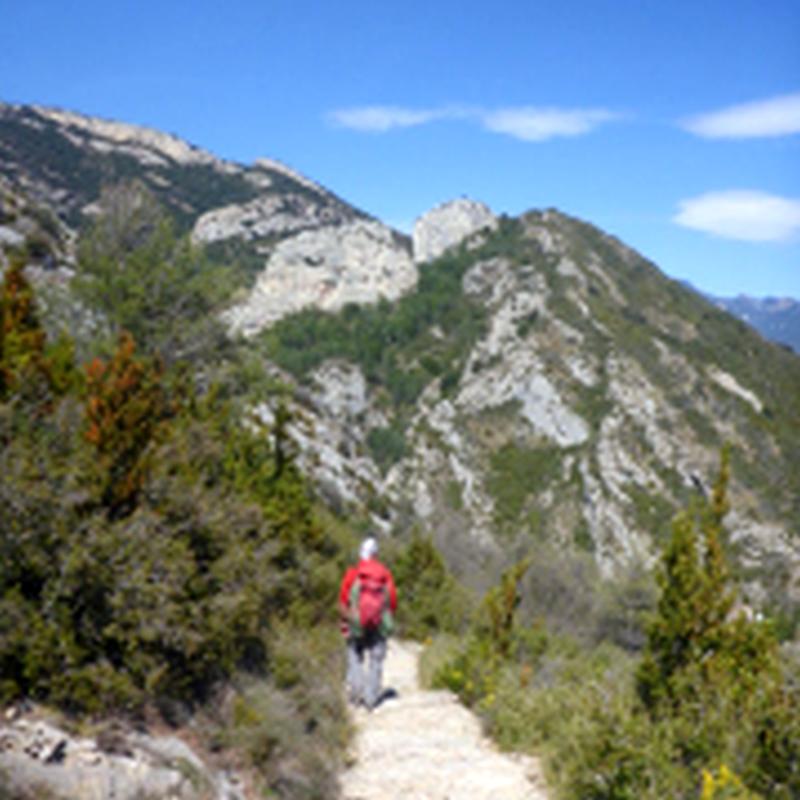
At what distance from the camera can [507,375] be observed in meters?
65.8

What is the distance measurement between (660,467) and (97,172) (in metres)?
76.4

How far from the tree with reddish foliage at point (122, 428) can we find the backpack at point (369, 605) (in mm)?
2398

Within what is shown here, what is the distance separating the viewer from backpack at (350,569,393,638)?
739cm

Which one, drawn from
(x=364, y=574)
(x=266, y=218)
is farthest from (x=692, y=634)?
(x=266, y=218)

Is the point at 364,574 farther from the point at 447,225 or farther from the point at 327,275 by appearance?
the point at 447,225

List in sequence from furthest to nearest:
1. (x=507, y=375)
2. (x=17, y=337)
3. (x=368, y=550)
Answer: (x=507, y=375)
(x=17, y=337)
(x=368, y=550)

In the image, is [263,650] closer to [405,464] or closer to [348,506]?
[348,506]

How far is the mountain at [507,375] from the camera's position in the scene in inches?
2055

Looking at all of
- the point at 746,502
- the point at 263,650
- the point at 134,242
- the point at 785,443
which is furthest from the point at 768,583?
the point at 263,650

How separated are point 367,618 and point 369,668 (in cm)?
64

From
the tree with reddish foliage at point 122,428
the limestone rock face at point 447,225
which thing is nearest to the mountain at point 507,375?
the limestone rock face at point 447,225

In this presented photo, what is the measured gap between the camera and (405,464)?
61.6 metres

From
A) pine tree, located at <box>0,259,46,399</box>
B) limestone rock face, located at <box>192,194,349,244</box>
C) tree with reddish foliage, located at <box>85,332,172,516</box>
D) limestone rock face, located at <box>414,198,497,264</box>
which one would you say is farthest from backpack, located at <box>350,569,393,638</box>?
limestone rock face, located at <box>414,198,497,264</box>

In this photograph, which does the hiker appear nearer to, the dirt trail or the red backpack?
the red backpack
